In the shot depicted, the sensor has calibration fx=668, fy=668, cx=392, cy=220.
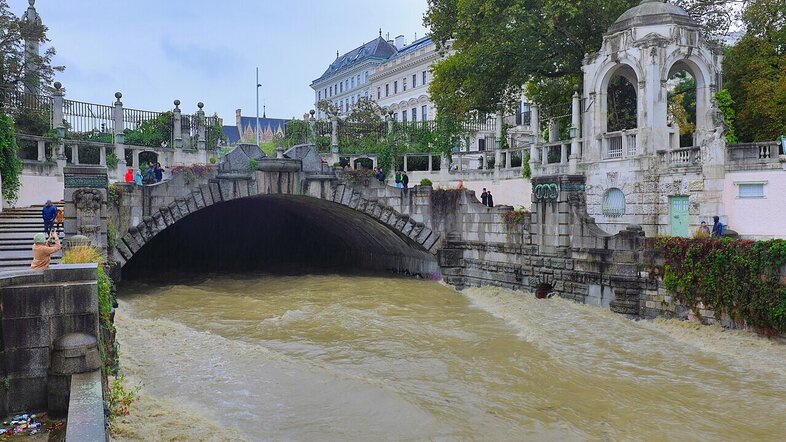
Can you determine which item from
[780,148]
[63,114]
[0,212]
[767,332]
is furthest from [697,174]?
[63,114]

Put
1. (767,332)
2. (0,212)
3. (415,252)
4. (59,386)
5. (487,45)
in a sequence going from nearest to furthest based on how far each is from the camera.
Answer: (59,386) → (767,332) → (0,212) → (415,252) → (487,45)

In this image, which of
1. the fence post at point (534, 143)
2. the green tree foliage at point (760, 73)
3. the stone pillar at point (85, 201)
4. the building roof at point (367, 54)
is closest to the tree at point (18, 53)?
the stone pillar at point (85, 201)

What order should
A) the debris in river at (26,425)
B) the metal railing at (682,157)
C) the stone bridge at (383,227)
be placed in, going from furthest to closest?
the metal railing at (682,157) < the stone bridge at (383,227) < the debris in river at (26,425)

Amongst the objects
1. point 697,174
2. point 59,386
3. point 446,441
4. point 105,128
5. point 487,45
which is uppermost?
point 487,45

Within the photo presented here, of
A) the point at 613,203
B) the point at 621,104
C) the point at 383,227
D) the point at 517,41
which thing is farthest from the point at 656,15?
the point at 383,227

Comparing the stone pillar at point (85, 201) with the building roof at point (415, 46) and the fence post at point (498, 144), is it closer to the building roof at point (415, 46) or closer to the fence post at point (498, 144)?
the fence post at point (498, 144)

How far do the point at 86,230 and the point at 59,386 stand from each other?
10.6m

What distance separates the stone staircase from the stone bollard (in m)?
5.30

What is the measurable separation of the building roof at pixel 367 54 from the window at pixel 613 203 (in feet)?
186

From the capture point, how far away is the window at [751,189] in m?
21.4

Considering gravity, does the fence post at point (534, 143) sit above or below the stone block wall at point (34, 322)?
above

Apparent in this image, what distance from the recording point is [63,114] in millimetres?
28484

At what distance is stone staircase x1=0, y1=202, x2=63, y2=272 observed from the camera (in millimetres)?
14938

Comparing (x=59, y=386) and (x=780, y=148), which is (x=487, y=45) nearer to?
(x=780, y=148)
